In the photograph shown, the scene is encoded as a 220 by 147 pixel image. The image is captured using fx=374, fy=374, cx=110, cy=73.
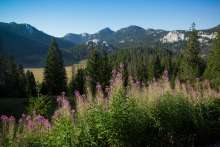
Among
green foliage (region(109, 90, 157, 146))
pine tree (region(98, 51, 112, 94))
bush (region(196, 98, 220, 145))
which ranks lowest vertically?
pine tree (region(98, 51, 112, 94))

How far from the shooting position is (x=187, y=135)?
36.1ft

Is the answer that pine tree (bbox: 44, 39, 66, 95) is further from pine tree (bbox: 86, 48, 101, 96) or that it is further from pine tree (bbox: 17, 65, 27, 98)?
pine tree (bbox: 86, 48, 101, 96)

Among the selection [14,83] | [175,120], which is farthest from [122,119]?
[14,83]

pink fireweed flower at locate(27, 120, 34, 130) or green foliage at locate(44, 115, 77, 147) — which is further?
pink fireweed flower at locate(27, 120, 34, 130)

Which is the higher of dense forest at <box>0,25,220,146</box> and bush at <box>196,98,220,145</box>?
dense forest at <box>0,25,220,146</box>

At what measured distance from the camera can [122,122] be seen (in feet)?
29.6

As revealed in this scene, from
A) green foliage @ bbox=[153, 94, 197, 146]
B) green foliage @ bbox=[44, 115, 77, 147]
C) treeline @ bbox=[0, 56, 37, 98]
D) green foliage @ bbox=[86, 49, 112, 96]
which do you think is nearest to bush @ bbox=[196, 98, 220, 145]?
green foliage @ bbox=[153, 94, 197, 146]

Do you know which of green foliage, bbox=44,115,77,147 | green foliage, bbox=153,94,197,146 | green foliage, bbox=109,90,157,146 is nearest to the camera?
green foliage, bbox=44,115,77,147

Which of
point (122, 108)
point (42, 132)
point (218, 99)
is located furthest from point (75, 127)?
point (218, 99)

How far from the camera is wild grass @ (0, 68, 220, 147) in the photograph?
317 inches

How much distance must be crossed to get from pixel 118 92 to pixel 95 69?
5619cm

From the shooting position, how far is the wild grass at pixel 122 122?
805 centimetres

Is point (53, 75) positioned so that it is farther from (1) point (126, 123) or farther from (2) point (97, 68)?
(1) point (126, 123)

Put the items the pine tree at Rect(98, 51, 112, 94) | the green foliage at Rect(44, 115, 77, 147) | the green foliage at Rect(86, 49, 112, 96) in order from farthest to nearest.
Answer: the green foliage at Rect(86, 49, 112, 96), the pine tree at Rect(98, 51, 112, 94), the green foliage at Rect(44, 115, 77, 147)
